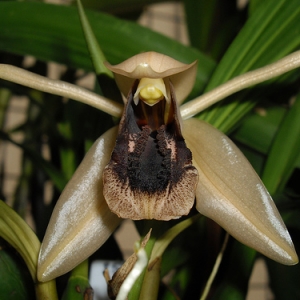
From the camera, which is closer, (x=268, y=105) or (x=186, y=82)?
(x=186, y=82)

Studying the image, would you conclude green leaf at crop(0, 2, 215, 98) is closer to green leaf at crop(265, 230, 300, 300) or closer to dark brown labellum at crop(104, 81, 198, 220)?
dark brown labellum at crop(104, 81, 198, 220)

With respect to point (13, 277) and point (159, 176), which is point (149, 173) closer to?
point (159, 176)

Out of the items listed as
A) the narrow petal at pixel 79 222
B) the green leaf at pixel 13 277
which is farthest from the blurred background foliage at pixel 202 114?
the narrow petal at pixel 79 222

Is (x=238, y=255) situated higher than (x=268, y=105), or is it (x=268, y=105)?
(x=268, y=105)

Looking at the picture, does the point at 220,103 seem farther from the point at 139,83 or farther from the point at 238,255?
the point at 238,255

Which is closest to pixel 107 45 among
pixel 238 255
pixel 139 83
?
pixel 139 83

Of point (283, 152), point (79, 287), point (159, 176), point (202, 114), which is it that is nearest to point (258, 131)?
point (283, 152)

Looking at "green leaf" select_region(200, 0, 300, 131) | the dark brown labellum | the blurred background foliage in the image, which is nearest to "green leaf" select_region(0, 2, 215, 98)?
the blurred background foliage

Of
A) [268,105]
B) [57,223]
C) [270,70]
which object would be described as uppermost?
[270,70]
